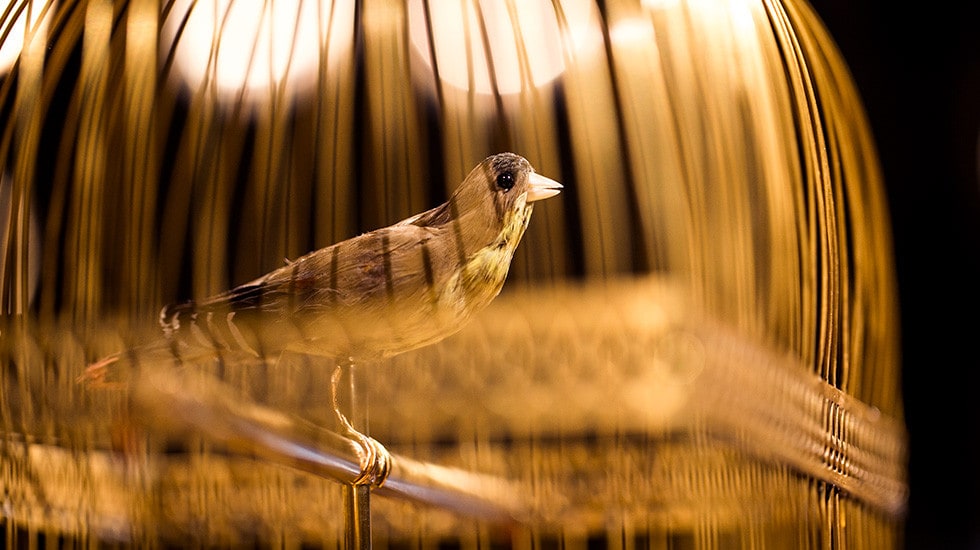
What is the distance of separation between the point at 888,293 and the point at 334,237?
37 cm

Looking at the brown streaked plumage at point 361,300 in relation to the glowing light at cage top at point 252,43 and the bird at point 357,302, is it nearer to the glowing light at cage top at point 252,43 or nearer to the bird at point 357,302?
the bird at point 357,302

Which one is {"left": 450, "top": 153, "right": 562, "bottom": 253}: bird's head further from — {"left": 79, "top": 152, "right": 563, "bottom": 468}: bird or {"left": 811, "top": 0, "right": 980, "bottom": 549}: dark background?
{"left": 811, "top": 0, "right": 980, "bottom": 549}: dark background

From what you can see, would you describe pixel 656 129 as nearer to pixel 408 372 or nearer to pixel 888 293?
pixel 888 293

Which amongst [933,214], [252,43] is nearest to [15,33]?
[252,43]

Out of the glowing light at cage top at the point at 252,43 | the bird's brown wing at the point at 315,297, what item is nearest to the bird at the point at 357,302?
the bird's brown wing at the point at 315,297

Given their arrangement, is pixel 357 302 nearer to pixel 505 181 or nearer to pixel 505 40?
pixel 505 181

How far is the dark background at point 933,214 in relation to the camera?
0.98 m

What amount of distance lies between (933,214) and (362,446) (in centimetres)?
84

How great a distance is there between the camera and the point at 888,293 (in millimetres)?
602

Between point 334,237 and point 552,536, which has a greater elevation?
point 334,237

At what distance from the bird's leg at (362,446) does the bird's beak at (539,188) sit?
0.09 meters

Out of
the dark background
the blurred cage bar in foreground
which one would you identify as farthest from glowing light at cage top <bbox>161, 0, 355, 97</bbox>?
the dark background

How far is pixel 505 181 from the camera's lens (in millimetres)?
342

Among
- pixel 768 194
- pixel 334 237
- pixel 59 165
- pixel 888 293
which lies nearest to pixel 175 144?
pixel 59 165
